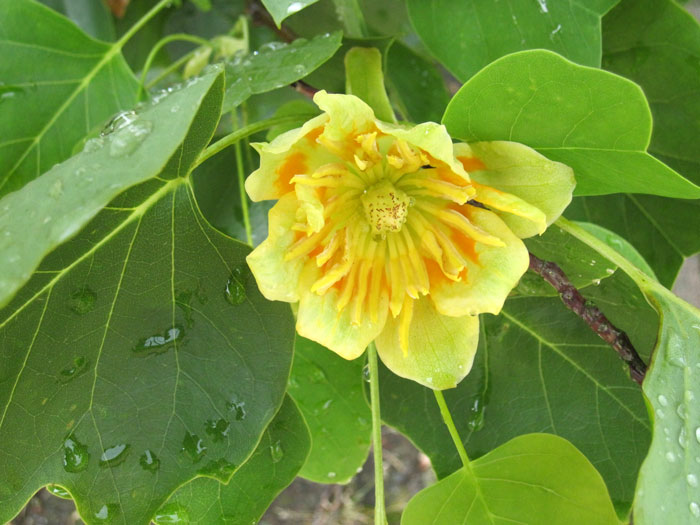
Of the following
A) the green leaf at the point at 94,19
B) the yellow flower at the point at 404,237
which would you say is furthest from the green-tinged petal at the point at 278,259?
the green leaf at the point at 94,19

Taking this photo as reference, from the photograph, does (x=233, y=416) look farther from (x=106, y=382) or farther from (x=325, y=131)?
(x=325, y=131)

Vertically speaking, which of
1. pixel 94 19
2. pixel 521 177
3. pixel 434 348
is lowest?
pixel 434 348

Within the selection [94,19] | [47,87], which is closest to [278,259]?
[47,87]

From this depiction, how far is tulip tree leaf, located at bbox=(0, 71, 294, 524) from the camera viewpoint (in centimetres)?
61

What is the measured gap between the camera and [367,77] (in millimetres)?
728

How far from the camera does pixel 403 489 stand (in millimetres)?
2105

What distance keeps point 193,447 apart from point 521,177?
38cm

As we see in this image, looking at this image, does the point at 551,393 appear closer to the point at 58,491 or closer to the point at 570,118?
the point at 570,118

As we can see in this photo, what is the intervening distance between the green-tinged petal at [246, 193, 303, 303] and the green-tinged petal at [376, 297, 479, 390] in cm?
11

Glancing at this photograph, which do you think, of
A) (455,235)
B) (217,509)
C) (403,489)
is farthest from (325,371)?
(403,489)

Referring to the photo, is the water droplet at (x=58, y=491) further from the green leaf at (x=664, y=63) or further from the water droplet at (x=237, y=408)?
the green leaf at (x=664, y=63)

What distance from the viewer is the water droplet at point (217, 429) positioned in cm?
66

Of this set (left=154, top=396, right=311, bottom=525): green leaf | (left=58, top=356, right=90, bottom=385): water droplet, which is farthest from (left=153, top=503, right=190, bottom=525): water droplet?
(left=58, top=356, right=90, bottom=385): water droplet

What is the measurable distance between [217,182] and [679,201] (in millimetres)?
610
